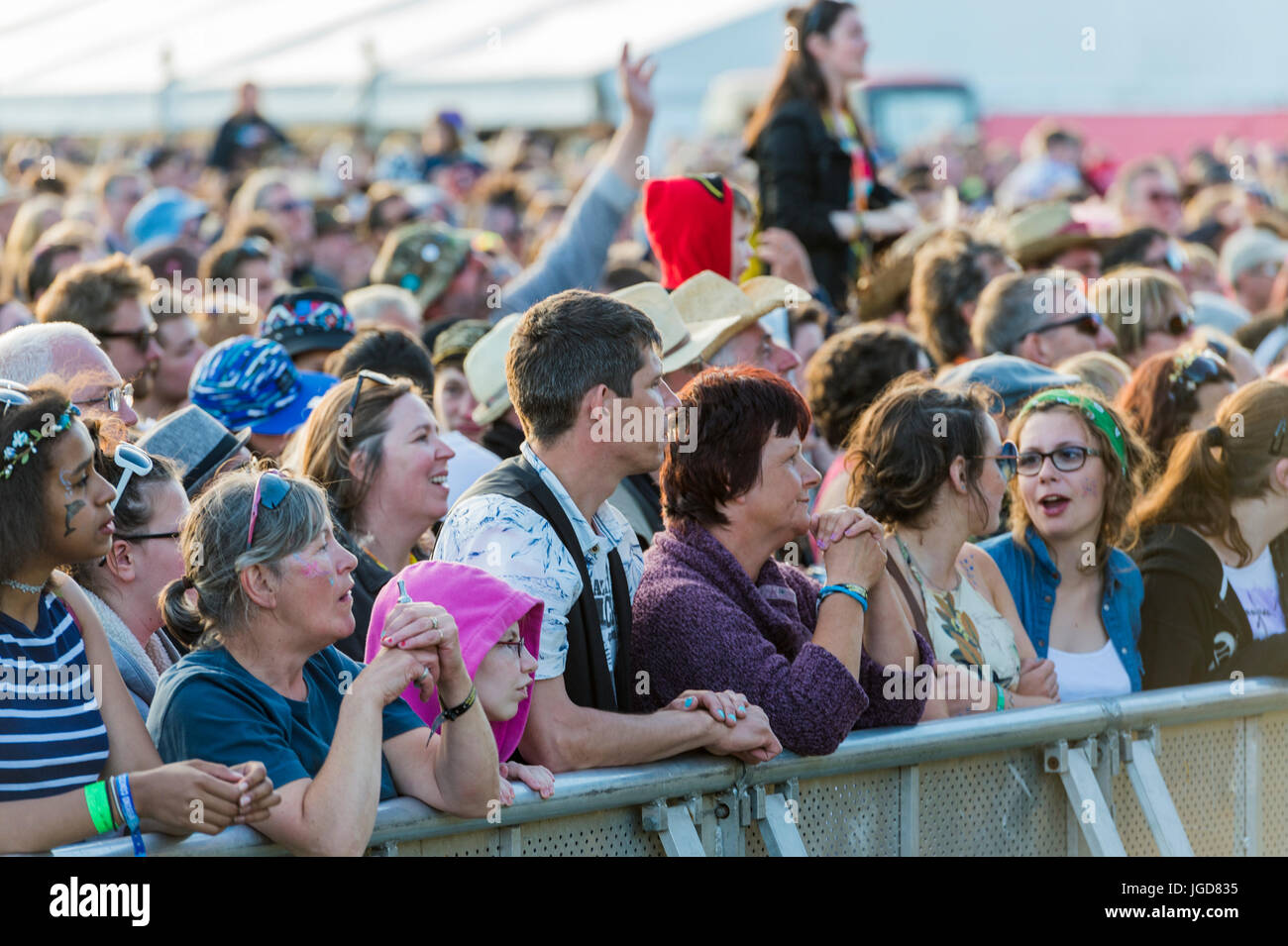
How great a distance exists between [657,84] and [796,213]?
13.9 m

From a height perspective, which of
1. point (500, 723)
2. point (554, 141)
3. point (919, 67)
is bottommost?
point (500, 723)

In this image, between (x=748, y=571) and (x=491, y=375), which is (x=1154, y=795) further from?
(x=491, y=375)

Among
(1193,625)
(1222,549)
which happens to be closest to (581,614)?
(1193,625)

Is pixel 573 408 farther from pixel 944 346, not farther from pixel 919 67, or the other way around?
pixel 919 67

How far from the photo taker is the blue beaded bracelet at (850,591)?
332 cm

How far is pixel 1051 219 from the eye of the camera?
7781 millimetres

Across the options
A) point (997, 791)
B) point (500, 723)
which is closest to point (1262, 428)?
point (997, 791)

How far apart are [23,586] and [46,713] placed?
22 cm

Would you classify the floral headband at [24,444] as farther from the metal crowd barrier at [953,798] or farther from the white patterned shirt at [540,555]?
the white patterned shirt at [540,555]

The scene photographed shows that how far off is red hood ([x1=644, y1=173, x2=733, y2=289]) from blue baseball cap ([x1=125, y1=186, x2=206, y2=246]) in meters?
5.50

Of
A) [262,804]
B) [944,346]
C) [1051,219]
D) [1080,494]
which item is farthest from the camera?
[1051,219]

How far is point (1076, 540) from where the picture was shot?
167 inches

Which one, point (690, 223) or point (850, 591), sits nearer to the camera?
point (850, 591)

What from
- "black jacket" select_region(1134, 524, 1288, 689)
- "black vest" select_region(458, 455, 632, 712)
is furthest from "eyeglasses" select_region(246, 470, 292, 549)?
"black jacket" select_region(1134, 524, 1288, 689)
